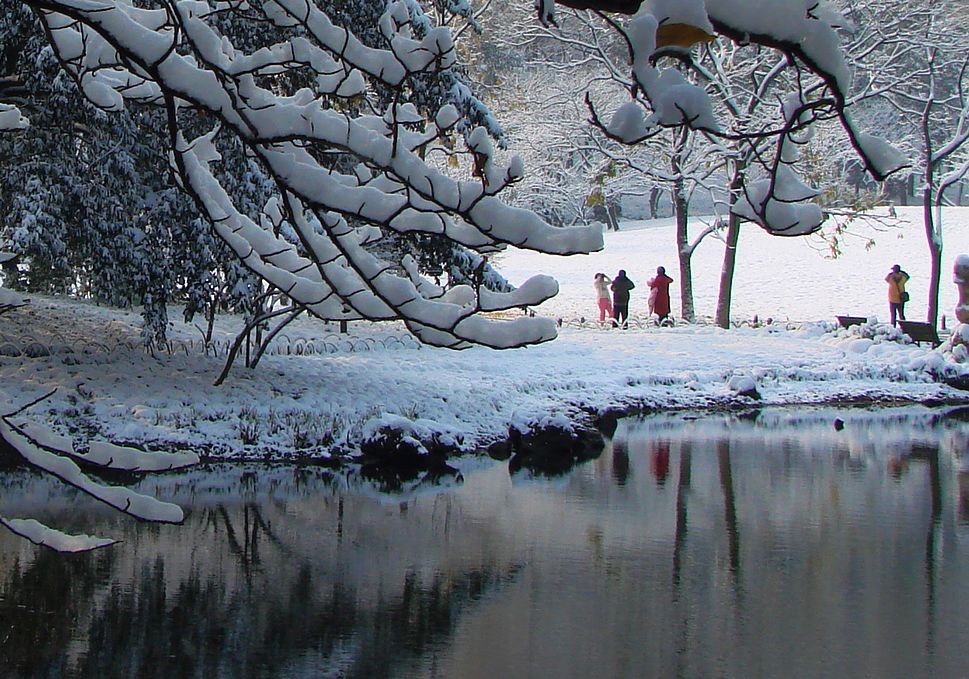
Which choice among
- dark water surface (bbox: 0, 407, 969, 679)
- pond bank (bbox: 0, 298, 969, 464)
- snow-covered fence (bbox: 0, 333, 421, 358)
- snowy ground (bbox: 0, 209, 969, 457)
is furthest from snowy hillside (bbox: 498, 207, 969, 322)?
dark water surface (bbox: 0, 407, 969, 679)

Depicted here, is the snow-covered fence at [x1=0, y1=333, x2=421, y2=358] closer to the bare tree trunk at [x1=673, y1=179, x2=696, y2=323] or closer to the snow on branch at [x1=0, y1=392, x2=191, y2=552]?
the bare tree trunk at [x1=673, y1=179, x2=696, y2=323]

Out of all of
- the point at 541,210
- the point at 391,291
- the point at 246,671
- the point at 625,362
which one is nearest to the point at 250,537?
the point at 246,671

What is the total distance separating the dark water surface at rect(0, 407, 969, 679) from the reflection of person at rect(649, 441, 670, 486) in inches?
2.5

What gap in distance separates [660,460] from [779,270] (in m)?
29.2

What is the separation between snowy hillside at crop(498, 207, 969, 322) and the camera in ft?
119

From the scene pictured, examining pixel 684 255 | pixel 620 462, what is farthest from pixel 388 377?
pixel 684 255

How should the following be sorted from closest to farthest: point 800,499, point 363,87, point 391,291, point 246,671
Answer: point 391,291 < point 363,87 < point 246,671 < point 800,499

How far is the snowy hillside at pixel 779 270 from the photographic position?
119 ft

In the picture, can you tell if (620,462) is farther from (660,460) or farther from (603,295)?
(603,295)

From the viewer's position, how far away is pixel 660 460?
1433cm

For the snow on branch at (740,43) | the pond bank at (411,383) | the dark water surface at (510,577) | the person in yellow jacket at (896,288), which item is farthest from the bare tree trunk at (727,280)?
the snow on branch at (740,43)

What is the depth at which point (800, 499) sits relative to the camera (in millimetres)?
12141

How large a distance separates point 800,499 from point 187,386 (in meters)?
7.34

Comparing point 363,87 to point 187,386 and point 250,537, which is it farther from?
point 187,386
